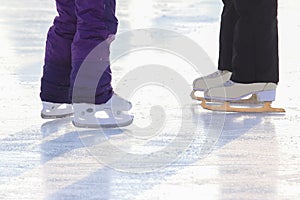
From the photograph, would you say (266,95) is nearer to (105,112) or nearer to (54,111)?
(105,112)

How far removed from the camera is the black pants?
2979 millimetres

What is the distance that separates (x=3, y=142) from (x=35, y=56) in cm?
154

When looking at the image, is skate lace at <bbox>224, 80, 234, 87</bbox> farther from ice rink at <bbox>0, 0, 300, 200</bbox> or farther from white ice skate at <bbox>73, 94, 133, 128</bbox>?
white ice skate at <bbox>73, 94, 133, 128</bbox>

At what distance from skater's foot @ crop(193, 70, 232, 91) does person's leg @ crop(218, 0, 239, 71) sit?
3 cm

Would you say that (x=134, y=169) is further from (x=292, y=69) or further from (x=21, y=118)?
(x=292, y=69)

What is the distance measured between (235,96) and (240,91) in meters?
0.03

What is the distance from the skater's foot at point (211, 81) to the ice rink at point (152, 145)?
7 centimetres

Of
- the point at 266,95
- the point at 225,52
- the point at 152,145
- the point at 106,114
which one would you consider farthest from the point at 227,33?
the point at 152,145

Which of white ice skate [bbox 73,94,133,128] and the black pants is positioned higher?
the black pants

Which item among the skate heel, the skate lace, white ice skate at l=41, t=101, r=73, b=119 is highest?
white ice skate at l=41, t=101, r=73, b=119

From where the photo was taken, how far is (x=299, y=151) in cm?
242

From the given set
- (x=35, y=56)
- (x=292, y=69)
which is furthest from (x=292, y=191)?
(x=35, y=56)

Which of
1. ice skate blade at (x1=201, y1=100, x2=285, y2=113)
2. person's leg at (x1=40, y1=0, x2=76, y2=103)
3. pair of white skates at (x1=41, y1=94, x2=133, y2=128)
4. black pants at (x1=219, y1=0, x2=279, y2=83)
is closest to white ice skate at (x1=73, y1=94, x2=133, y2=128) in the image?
pair of white skates at (x1=41, y1=94, x2=133, y2=128)

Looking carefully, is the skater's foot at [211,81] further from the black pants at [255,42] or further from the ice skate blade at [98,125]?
the ice skate blade at [98,125]
